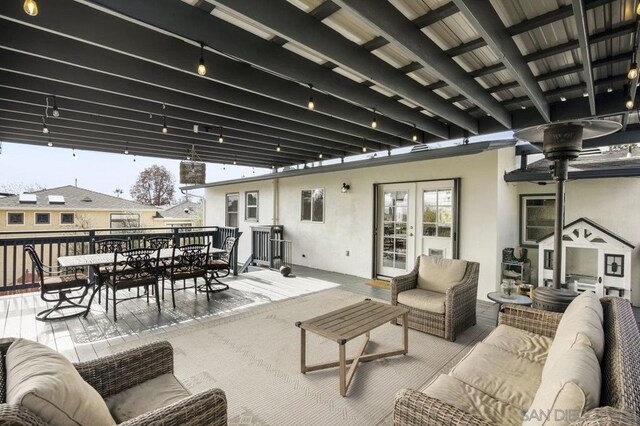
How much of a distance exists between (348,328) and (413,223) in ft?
13.0

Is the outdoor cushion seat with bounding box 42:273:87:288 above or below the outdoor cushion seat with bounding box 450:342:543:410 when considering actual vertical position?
above

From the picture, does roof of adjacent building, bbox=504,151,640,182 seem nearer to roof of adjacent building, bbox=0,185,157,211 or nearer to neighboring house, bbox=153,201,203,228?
neighboring house, bbox=153,201,203,228

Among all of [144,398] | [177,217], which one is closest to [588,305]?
[144,398]

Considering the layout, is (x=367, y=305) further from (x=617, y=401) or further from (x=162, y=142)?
(x=162, y=142)

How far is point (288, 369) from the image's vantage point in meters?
2.91

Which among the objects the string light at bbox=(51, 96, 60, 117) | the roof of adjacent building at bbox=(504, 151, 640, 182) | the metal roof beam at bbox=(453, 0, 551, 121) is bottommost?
the roof of adjacent building at bbox=(504, 151, 640, 182)

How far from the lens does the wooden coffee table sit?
Result: 2.49m

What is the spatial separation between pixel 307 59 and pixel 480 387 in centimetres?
308

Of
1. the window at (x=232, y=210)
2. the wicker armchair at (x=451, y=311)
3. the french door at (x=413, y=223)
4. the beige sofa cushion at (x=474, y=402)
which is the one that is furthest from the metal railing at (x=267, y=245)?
the beige sofa cushion at (x=474, y=402)

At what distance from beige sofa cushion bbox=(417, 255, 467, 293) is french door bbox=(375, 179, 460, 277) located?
62.9 inches

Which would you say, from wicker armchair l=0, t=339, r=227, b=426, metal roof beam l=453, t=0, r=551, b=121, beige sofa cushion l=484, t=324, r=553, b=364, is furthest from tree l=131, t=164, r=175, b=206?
beige sofa cushion l=484, t=324, r=553, b=364

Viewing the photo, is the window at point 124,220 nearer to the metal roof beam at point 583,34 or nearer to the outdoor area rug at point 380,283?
the outdoor area rug at point 380,283

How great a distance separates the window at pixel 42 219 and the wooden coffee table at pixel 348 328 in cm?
1681

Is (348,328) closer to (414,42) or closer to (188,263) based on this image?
(414,42)
